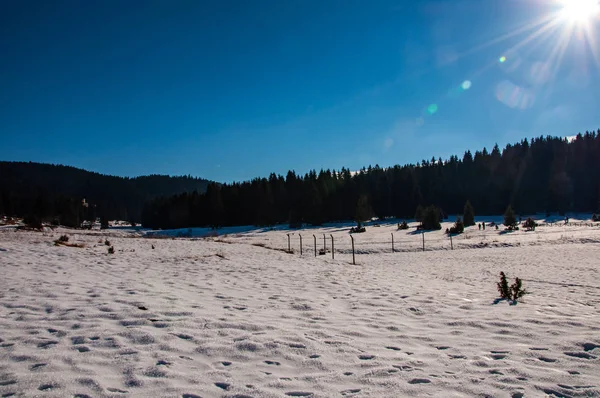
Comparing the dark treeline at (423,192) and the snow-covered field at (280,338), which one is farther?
the dark treeline at (423,192)

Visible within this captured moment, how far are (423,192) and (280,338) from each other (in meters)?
91.4

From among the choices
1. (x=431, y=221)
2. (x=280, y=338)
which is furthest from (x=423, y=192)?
(x=280, y=338)

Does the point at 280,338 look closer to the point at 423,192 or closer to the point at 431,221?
the point at 431,221

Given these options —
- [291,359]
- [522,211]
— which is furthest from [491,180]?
[291,359]

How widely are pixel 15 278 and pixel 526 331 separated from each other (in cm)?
1162

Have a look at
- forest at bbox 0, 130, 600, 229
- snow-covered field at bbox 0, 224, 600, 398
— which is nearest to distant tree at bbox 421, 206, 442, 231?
forest at bbox 0, 130, 600, 229

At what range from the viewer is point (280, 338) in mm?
5281

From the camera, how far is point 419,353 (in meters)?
4.92

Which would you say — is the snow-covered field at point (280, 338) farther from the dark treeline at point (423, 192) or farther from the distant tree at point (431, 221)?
the dark treeline at point (423, 192)

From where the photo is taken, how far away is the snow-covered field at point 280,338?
12.4 ft

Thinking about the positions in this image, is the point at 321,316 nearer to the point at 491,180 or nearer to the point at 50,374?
the point at 50,374

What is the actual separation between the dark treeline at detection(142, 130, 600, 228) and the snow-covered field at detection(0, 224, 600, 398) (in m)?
61.3

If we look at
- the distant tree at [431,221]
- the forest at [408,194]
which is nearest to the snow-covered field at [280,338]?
the distant tree at [431,221]

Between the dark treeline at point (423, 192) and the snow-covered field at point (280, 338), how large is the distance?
61299mm
